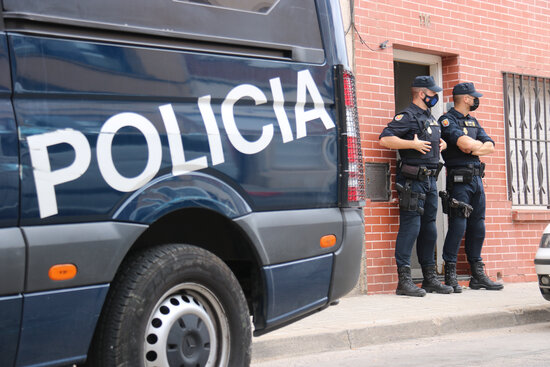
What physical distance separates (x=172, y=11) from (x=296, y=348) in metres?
3.19

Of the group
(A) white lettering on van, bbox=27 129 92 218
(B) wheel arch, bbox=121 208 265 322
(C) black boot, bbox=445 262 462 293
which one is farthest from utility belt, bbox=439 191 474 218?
(A) white lettering on van, bbox=27 129 92 218

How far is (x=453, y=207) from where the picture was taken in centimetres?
→ 975

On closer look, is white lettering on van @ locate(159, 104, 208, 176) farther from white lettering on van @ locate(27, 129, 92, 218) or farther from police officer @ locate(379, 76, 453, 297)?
police officer @ locate(379, 76, 453, 297)

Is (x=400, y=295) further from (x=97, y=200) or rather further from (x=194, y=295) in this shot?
(x=97, y=200)

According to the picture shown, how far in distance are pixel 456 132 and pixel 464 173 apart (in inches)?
18.1

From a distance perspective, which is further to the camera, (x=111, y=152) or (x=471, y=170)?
(x=471, y=170)

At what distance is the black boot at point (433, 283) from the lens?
9.43 metres

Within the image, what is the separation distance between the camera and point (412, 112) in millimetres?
9164

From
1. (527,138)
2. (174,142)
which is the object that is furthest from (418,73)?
(174,142)

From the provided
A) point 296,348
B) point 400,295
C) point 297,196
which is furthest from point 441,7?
point 297,196

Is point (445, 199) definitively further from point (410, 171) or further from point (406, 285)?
point (406, 285)

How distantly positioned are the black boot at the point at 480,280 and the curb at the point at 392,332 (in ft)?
4.86

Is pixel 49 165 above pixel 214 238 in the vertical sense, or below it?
above

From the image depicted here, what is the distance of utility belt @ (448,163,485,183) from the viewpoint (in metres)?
9.70
